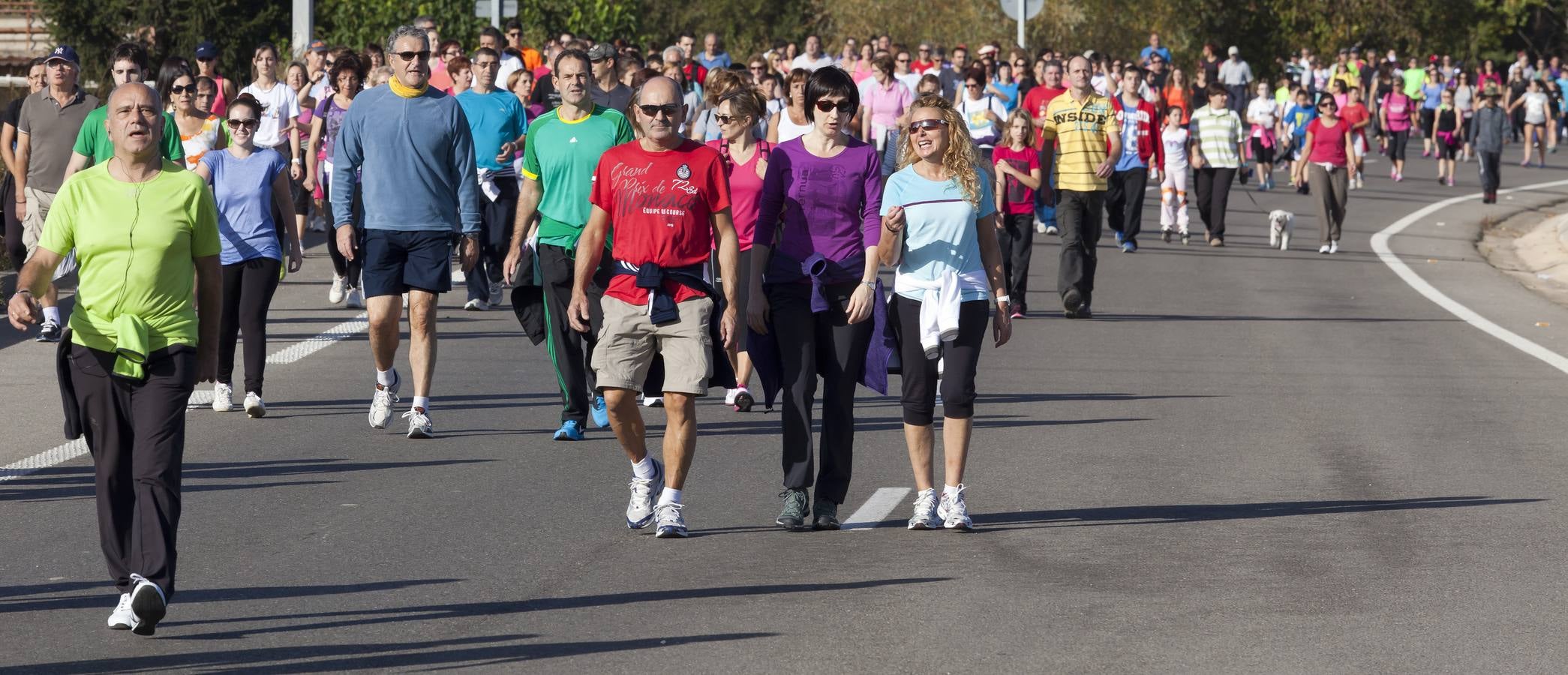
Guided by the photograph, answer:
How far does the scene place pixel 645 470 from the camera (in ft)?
27.8

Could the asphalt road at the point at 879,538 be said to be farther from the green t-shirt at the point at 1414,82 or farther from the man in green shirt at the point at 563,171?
the green t-shirt at the point at 1414,82

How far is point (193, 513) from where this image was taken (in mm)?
8805

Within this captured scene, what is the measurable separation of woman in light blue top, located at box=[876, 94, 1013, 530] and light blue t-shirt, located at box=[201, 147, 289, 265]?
13.5ft

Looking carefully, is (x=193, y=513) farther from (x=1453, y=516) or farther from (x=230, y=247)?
(x=1453, y=516)

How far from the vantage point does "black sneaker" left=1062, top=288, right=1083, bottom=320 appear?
1684 centimetres

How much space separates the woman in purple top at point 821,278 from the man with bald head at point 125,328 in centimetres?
229

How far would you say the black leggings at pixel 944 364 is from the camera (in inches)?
332

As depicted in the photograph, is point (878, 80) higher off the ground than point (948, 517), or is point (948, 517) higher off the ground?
point (878, 80)

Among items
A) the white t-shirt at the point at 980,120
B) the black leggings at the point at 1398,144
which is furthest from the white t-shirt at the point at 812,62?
the black leggings at the point at 1398,144

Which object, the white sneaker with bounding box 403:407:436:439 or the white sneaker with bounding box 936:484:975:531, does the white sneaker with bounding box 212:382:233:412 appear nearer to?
the white sneaker with bounding box 403:407:436:439

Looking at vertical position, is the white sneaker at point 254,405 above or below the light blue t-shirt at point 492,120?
below

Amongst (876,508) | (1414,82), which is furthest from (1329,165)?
(1414,82)

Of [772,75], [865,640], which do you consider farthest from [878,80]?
[865,640]

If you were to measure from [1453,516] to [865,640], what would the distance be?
3.29m
